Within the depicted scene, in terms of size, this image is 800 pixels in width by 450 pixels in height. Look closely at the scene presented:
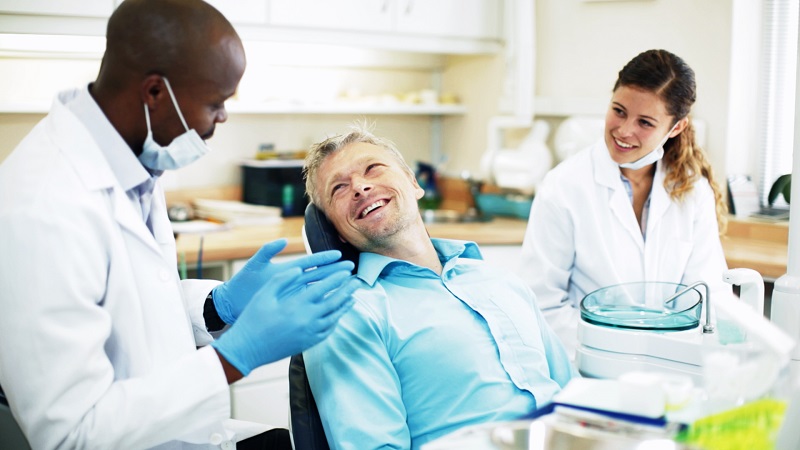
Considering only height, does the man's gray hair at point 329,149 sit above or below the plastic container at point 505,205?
above

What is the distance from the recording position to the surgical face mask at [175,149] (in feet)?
4.19

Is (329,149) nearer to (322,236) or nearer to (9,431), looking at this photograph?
(322,236)

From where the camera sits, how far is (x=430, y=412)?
5.32ft

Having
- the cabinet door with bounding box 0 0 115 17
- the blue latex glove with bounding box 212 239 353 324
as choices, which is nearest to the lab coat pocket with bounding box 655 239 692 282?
the blue latex glove with bounding box 212 239 353 324

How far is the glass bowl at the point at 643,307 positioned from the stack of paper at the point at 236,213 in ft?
5.62

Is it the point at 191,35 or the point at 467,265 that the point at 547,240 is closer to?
the point at 467,265

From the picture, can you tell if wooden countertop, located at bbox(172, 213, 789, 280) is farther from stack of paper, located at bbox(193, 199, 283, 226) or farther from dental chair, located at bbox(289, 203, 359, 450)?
dental chair, located at bbox(289, 203, 359, 450)

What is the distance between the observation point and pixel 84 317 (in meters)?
1.17

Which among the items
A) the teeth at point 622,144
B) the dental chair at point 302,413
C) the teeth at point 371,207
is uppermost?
the teeth at point 622,144

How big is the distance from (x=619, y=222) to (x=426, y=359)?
0.90 m

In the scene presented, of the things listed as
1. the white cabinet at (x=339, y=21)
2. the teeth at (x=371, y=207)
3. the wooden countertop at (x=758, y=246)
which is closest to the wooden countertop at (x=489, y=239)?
the wooden countertop at (x=758, y=246)

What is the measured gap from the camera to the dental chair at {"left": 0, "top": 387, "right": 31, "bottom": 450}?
4.43 ft

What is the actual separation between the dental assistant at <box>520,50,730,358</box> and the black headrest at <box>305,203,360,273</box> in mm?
629

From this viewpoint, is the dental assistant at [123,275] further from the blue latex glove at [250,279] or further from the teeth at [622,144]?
the teeth at [622,144]
